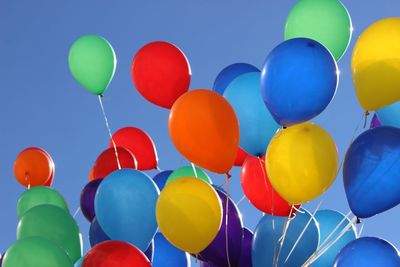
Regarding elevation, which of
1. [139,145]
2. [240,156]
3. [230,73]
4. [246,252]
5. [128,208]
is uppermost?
[230,73]

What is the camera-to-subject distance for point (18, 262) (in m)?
4.33

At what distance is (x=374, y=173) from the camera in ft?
14.6

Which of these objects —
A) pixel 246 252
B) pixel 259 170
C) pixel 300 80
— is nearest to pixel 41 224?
pixel 246 252

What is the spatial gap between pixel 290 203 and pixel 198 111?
0.77 m

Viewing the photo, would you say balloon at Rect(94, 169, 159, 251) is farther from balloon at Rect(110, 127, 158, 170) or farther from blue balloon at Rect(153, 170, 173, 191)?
balloon at Rect(110, 127, 158, 170)

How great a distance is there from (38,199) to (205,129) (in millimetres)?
2177

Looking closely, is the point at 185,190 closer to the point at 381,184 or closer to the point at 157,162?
the point at 381,184

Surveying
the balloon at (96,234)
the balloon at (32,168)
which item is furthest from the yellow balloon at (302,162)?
the balloon at (32,168)

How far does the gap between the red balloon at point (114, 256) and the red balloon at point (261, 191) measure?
3.22 ft

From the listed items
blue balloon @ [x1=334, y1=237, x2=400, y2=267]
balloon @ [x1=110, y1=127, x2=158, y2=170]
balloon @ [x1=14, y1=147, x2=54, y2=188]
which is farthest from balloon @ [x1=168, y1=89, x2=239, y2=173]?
balloon @ [x1=14, y1=147, x2=54, y2=188]

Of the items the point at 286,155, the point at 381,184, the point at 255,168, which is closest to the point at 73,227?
the point at 255,168

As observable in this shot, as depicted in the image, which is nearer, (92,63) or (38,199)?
(92,63)

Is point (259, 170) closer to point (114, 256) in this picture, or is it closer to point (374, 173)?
point (374, 173)

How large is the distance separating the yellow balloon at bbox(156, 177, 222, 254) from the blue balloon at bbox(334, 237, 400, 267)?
76 cm
